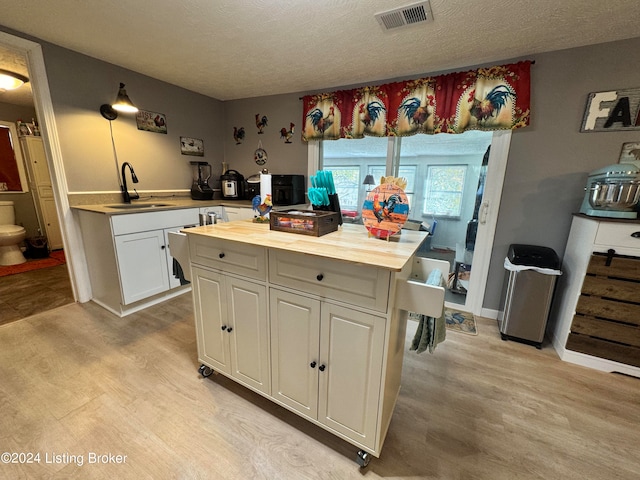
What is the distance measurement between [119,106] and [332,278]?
2582 millimetres

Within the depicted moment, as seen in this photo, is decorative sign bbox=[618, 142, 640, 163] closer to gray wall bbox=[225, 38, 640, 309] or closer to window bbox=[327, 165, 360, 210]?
gray wall bbox=[225, 38, 640, 309]

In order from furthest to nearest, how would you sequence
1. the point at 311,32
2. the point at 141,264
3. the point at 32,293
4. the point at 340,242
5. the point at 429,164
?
1. the point at 429,164
2. the point at 32,293
3. the point at 141,264
4. the point at 311,32
5. the point at 340,242

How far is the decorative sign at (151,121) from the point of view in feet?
8.94

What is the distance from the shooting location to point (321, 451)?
1.19m

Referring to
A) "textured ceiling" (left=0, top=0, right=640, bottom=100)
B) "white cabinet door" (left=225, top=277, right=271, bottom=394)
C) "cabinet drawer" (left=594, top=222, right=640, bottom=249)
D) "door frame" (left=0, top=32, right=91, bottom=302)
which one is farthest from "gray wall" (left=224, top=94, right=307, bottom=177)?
"cabinet drawer" (left=594, top=222, right=640, bottom=249)

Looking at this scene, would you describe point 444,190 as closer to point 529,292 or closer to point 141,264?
point 529,292

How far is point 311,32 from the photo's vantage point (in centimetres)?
181

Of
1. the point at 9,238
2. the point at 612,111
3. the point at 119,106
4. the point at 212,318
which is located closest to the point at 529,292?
the point at 612,111

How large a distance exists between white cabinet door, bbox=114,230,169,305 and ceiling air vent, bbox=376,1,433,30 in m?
2.49

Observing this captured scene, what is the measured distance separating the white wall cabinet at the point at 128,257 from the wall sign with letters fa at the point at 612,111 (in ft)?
11.7

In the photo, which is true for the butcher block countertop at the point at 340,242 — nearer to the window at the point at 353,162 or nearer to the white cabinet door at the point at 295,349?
the white cabinet door at the point at 295,349

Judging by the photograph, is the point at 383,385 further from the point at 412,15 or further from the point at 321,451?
the point at 412,15

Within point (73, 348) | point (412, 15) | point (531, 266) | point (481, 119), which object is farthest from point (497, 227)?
point (73, 348)

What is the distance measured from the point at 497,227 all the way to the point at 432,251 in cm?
75
